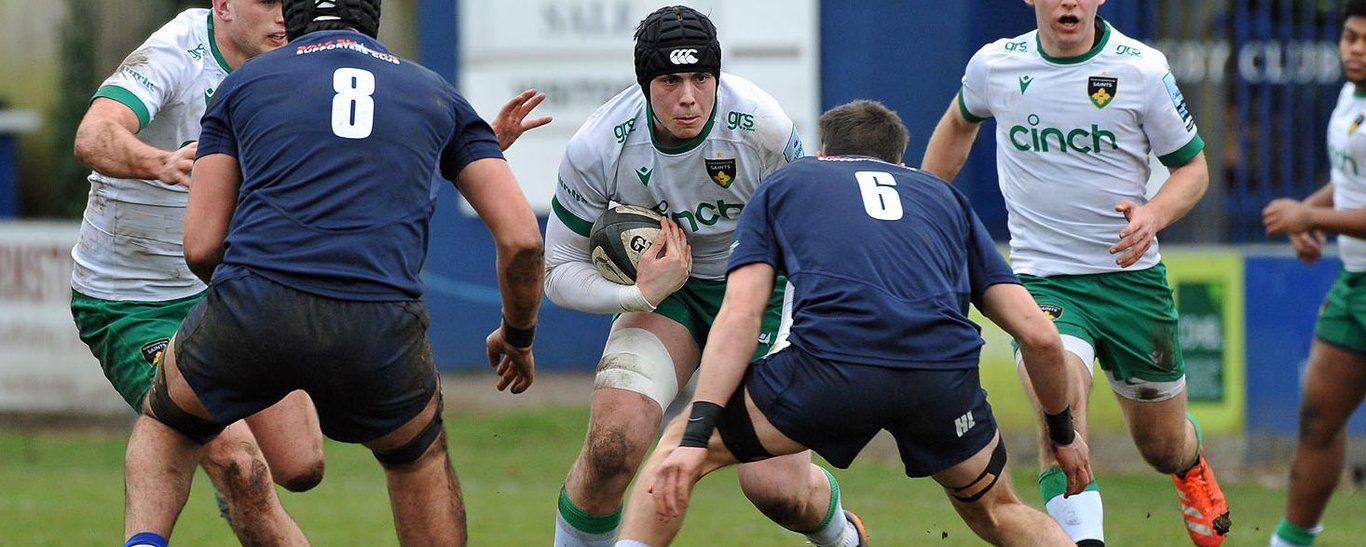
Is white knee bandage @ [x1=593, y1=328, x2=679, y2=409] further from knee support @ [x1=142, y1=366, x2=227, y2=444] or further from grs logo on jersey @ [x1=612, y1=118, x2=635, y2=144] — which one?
knee support @ [x1=142, y1=366, x2=227, y2=444]

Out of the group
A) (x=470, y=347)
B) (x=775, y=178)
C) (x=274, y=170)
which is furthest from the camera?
(x=470, y=347)

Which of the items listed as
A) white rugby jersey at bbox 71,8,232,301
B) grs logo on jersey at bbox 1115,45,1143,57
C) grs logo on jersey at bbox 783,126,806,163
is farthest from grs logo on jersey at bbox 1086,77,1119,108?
white rugby jersey at bbox 71,8,232,301

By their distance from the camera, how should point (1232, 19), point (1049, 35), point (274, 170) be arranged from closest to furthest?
1. point (274, 170)
2. point (1049, 35)
3. point (1232, 19)

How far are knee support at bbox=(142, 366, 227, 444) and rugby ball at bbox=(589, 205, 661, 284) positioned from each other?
1.62 metres

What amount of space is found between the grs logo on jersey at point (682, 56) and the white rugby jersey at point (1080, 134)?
1.63 metres

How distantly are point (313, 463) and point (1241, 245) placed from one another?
867 centimetres

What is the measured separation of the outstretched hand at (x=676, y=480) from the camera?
4891mm

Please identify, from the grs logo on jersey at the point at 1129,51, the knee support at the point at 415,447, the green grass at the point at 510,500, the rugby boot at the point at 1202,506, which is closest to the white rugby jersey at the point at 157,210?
the knee support at the point at 415,447

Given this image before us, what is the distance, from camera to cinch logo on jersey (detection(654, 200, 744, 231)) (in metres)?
6.28

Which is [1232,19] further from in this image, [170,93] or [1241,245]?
[170,93]

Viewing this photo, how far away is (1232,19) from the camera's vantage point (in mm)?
12719

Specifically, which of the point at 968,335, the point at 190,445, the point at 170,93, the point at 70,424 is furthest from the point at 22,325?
the point at 968,335

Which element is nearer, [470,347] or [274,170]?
[274,170]

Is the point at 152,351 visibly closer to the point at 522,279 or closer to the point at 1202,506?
the point at 522,279
